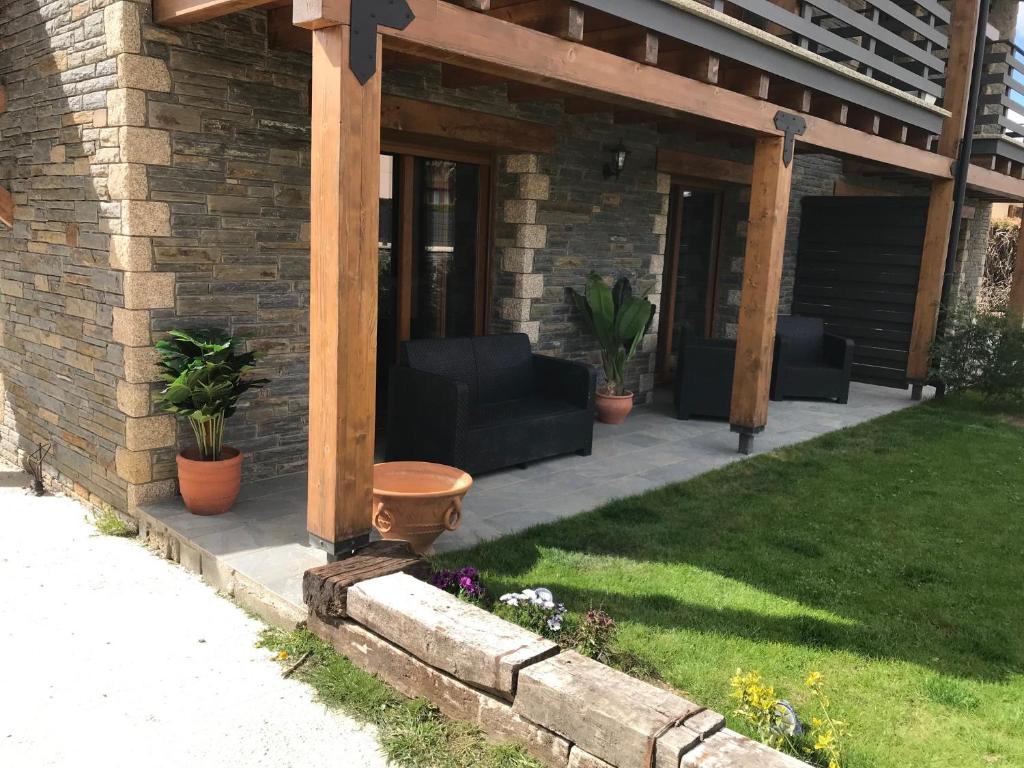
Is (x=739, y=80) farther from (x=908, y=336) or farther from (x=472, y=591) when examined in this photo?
(x=908, y=336)

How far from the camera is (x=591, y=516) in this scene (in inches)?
185

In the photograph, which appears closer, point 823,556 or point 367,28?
point 367,28

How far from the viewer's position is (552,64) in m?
3.95

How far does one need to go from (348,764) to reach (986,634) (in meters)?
2.70

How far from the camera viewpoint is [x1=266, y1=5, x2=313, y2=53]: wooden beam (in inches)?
168

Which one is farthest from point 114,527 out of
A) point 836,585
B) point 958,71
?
point 958,71

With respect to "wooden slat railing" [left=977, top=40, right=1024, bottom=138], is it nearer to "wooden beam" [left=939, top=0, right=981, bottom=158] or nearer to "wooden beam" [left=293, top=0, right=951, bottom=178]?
"wooden beam" [left=939, top=0, right=981, bottom=158]

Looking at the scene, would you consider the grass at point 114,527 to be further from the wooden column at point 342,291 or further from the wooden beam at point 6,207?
the wooden beam at point 6,207

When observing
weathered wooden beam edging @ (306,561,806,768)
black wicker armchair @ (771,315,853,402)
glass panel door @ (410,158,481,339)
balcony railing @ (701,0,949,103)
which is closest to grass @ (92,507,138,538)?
weathered wooden beam edging @ (306,561,806,768)

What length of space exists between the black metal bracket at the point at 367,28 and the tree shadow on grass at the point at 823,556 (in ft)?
7.25

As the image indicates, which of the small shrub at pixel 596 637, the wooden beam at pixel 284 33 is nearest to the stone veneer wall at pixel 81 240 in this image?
the wooden beam at pixel 284 33

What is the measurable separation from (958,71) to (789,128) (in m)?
3.83

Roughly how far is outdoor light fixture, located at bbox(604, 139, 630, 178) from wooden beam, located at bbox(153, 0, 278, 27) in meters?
3.44

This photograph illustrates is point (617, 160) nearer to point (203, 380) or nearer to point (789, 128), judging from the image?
point (789, 128)
